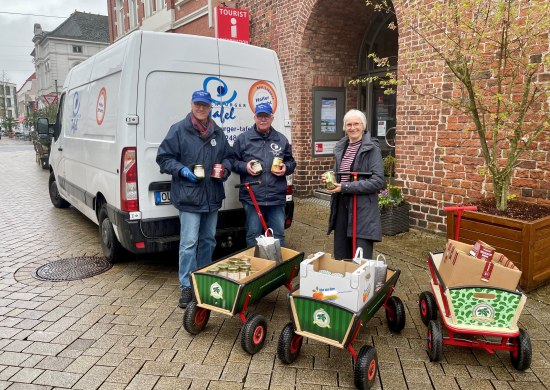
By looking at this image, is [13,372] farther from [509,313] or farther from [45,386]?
[509,313]

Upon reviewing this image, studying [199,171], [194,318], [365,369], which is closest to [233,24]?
[199,171]

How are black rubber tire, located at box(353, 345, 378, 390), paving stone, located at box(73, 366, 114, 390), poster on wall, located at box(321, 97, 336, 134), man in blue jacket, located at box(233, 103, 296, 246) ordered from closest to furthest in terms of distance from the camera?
1. black rubber tire, located at box(353, 345, 378, 390)
2. paving stone, located at box(73, 366, 114, 390)
3. man in blue jacket, located at box(233, 103, 296, 246)
4. poster on wall, located at box(321, 97, 336, 134)

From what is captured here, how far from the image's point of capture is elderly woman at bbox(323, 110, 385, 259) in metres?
3.72

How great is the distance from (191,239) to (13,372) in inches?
67.2

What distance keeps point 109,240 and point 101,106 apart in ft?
5.09

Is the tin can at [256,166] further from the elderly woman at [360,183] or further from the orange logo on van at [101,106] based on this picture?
the orange logo on van at [101,106]

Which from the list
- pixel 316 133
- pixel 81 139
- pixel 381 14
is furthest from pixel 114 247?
pixel 381 14

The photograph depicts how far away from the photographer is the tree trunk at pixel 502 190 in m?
4.69

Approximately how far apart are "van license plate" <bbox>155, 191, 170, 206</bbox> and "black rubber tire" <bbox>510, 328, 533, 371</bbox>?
10.6ft

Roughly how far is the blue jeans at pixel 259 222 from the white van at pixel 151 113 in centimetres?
42

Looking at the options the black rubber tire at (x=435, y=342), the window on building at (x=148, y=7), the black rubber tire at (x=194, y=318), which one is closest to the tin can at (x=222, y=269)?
the black rubber tire at (x=194, y=318)

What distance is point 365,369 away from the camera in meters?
2.80

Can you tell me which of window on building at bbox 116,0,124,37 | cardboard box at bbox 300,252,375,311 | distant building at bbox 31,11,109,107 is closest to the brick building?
cardboard box at bbox 300,252,375,311

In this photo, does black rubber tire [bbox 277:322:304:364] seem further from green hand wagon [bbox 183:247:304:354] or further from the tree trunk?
the tree trunk
